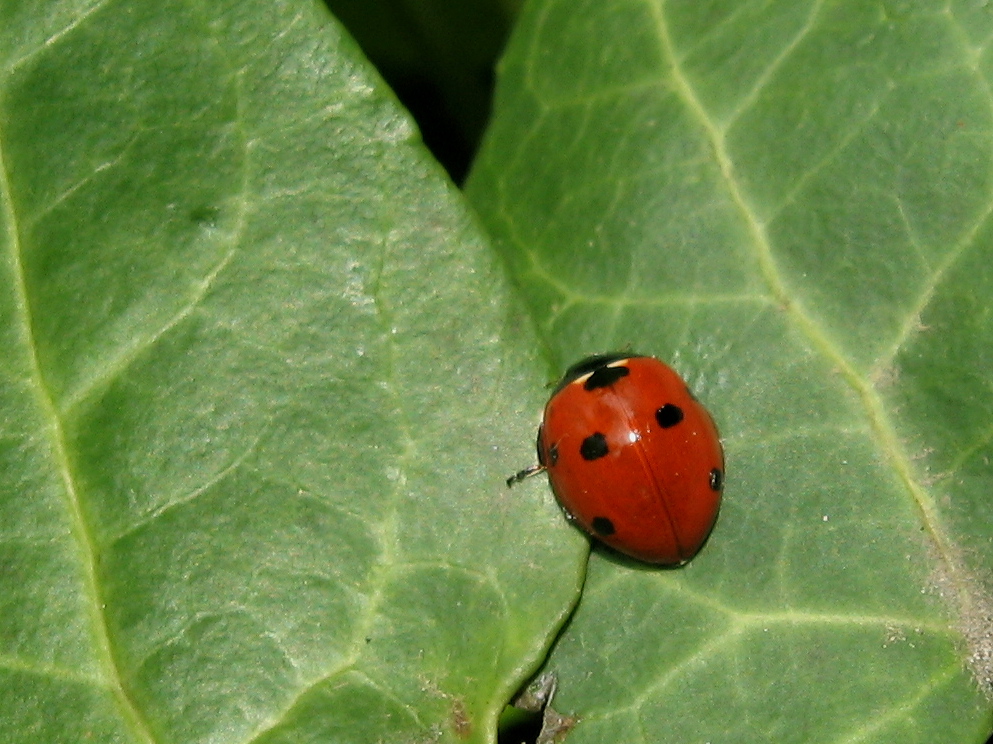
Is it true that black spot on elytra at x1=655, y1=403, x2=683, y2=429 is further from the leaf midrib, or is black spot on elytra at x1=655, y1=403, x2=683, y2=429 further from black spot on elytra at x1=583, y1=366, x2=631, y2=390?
the leaf midrib

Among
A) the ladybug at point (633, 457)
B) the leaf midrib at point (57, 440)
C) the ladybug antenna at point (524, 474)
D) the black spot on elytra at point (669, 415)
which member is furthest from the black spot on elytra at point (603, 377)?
the leaf midrib at point (57, 440)

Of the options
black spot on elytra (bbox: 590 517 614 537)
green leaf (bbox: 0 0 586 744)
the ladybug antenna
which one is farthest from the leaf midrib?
black spot on elytra (bbox: 590 517 614 537)

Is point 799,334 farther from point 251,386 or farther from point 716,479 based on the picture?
point 251,386

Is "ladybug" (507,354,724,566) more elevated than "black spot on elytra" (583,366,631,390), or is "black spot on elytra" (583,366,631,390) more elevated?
"black spot on elytra" (583,366,631,390)

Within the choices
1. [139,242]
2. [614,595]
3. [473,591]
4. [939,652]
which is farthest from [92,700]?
[939,652]

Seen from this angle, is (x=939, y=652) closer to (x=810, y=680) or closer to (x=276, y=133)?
(x=810, y=680)

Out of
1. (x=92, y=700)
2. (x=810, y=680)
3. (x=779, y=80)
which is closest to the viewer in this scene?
(x=92, y=700)
